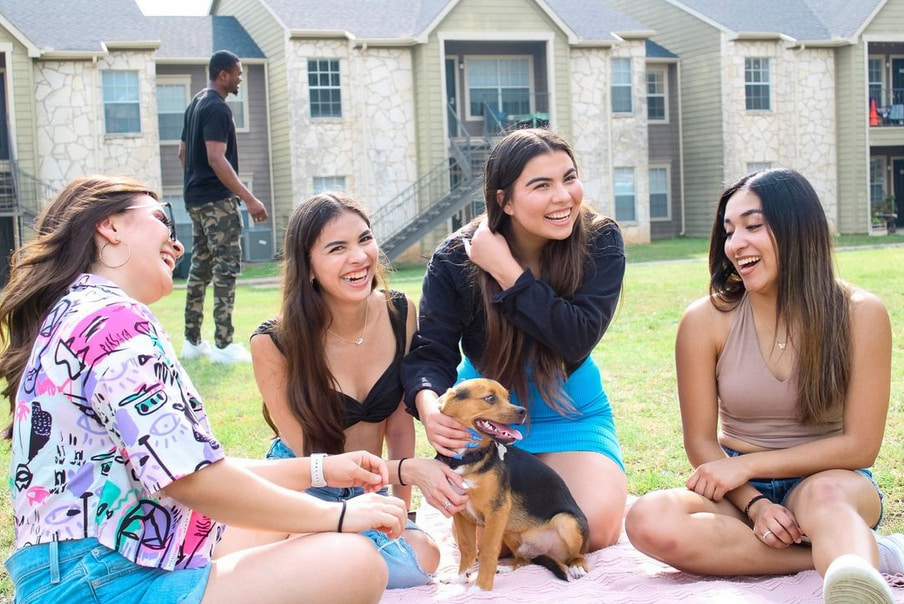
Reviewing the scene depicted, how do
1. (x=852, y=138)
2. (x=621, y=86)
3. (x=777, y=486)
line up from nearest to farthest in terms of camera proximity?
(x=777, y=486)
(x=621, y=86)
(x=852, y=138)

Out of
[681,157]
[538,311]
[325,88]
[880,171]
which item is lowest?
[538,311]

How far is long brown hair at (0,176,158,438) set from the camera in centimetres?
257

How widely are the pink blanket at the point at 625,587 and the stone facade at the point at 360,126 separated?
22.1 meters

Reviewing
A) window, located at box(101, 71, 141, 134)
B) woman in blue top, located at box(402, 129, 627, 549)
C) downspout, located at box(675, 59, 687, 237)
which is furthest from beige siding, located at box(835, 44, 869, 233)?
woman in blue top, located at box(402, 129, 627, 549)

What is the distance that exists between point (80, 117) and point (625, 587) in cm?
2327

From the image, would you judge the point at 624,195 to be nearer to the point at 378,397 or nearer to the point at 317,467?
the point at 378,397

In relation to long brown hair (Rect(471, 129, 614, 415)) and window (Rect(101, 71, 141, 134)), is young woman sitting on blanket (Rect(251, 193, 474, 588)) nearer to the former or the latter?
long brown hair (Rect(471, 129, 614, 415))

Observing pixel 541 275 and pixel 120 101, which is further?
pixel 120 101

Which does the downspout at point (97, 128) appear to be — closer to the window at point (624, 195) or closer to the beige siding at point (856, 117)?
the window at point (624, 195)

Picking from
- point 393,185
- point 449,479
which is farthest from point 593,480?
point 393,185

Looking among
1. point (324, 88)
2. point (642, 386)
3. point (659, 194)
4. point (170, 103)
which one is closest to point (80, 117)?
point (170, 103)

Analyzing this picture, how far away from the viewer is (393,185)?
86.3 ft

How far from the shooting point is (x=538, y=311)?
384 cm

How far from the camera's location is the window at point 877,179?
112 ft
